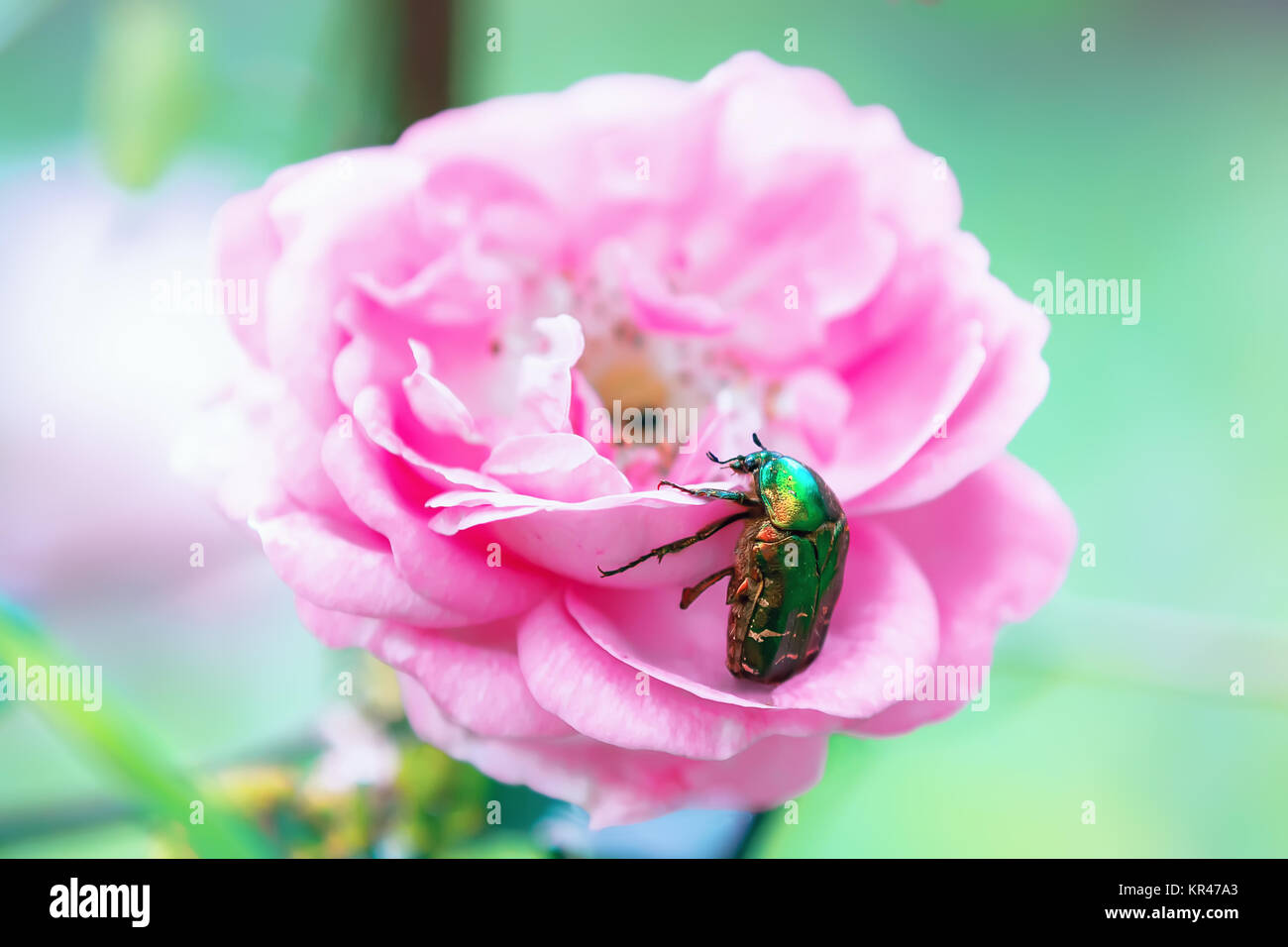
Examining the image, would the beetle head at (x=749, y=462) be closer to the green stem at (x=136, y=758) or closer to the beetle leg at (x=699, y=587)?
the beetle leg at (x=699, y=587)

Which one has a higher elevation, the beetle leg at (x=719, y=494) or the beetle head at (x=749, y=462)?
the beetle head at (x=749, y=462)

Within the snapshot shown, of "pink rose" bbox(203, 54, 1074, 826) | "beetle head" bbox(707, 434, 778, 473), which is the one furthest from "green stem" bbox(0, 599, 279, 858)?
"beetle head" bbox(707, 434, 778, 473)

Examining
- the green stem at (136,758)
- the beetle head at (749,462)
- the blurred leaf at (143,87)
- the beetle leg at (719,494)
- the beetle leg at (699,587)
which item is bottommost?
the green stem at (136,758)

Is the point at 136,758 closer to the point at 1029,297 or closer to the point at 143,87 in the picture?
the point at 143,87

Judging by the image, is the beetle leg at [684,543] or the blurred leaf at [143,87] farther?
the blurred leaf at [143,87]

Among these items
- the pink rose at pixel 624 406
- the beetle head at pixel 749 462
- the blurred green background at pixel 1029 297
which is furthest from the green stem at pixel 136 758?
the beetle head at pixel 749 462
